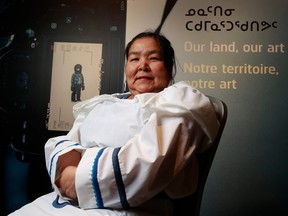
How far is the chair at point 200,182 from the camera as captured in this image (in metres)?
0.79

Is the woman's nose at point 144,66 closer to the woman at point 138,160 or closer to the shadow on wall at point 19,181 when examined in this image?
the woman at point 138,160

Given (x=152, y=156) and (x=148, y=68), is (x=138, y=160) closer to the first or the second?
(x=152, y=156)

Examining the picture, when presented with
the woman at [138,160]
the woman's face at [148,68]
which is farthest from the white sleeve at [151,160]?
the woman's face at [148,68]

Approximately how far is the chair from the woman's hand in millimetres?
311

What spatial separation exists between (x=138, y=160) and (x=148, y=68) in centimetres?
49

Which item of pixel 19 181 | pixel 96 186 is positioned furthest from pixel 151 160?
pixel 19 181

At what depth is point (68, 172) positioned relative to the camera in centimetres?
77

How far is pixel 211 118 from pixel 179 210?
30cm

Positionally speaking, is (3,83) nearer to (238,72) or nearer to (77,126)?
(77,126)

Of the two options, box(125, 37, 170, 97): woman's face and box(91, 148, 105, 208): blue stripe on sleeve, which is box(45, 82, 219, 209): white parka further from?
box(125, 37, 170, 97): woman's face

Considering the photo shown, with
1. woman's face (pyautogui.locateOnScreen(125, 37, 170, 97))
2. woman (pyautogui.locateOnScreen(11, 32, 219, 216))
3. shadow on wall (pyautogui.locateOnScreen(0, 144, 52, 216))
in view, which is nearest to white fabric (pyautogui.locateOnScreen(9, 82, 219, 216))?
woman (pyautogui.locateOnScreen(11, 32, 219, 216))

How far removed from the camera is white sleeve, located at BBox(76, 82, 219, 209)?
688mm

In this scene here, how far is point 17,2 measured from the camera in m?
1.70

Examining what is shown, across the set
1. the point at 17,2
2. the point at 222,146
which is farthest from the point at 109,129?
the point at 17,2
